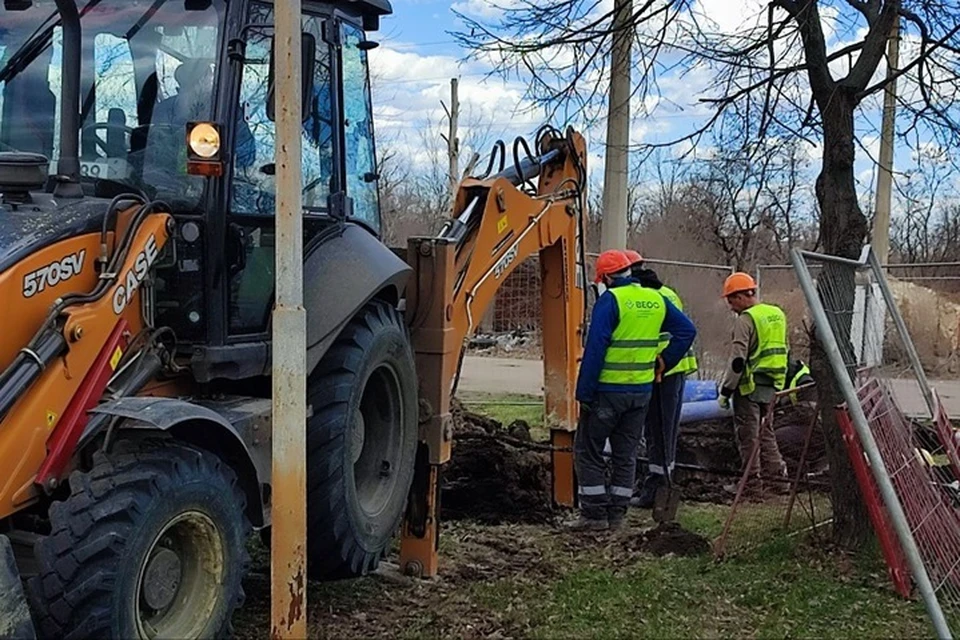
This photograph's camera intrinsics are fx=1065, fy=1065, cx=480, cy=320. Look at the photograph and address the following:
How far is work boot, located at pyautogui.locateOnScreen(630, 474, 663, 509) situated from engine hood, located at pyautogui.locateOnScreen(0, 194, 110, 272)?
5.05 meters

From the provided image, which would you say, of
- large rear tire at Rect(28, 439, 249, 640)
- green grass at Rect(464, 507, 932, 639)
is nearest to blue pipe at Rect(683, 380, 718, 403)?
green grass at Rect(464, 507, 932, 639)

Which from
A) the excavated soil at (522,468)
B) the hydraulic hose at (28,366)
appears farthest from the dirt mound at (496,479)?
the hydraulic hose at (28,366)

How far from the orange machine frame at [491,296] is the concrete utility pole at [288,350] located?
A: 1.87 metres

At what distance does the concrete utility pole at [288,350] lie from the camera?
13.3ft

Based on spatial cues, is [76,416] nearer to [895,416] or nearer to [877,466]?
[877,466]

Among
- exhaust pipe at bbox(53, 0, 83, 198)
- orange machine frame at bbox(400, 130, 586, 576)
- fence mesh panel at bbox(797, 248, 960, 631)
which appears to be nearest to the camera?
exhaust pipe at bbox(53, 0, 83, 198)

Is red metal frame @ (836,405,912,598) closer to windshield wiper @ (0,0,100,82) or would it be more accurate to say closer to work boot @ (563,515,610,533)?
work boot @ (563,515,610,533)

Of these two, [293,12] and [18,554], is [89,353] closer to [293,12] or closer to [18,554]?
[18,554]

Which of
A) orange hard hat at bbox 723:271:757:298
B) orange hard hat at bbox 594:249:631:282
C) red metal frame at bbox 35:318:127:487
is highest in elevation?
orange hard hat at bbox 594:249:631:282

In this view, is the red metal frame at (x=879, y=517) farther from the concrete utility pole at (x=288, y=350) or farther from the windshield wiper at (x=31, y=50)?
the windshield wiper at (x=31, y=50)

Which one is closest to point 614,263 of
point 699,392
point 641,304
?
point 641,304

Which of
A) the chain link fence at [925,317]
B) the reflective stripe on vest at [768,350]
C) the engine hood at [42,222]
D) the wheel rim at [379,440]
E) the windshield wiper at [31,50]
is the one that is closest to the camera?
the engine hood at [42,222]

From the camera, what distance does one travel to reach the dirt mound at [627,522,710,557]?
6590 mm

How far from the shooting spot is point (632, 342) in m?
7.31
